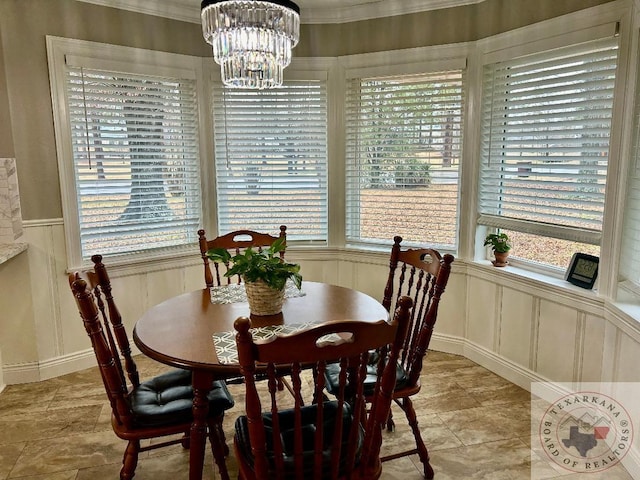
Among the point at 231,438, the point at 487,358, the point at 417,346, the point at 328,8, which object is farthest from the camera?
the point at 328,8

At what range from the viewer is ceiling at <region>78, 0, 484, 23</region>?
128 inches

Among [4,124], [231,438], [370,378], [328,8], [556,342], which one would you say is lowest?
[231,438]

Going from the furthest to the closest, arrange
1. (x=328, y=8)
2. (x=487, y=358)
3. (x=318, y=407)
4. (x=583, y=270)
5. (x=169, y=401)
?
(x=328, y=8), (x=487, y=358), (x=583, y=270), (x=169, y=401), (x=318, y=407)

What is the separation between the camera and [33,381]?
318 cm

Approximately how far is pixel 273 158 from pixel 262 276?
1933 mm

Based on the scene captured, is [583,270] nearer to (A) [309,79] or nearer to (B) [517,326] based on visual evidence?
(B) [517,326]

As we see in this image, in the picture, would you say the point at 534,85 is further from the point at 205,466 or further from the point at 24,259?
the point at 24,259

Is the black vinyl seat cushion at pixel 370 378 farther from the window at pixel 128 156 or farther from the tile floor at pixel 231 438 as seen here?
the window at pixel 128 156

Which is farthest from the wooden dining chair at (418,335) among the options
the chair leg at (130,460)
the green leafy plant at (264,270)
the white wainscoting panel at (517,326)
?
the chair leg at (130,460)

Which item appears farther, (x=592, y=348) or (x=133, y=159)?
(x=133, y=159)

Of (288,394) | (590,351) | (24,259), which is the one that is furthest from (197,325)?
(590,351)

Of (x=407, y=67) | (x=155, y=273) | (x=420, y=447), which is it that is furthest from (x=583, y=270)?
(x=155, y=273)

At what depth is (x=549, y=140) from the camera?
2.81 meters

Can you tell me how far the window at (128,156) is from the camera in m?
3.17
